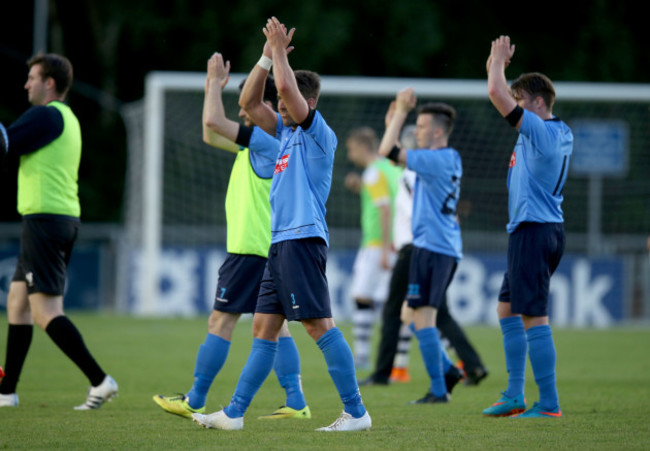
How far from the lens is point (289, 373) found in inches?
262

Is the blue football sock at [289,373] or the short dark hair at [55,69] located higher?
the short dark hair at [55,69]

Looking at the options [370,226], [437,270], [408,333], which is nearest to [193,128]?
[370,226]

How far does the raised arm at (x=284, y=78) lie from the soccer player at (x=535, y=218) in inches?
54.7

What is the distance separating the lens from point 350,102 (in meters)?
21.5

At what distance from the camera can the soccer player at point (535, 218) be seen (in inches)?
253

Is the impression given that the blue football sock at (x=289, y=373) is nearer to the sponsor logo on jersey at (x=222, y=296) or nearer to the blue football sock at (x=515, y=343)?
the sponsor logo on jersey at (x=222, y=296)

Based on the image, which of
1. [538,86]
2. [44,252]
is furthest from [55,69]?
[538,86]

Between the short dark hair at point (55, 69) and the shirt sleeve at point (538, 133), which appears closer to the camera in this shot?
the shirt sleeve at point (538, 133)

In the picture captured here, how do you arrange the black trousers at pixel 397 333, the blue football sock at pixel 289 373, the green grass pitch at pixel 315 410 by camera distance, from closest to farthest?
the green grass pitch at pixel 315 410
the blue football sock at pixel 289 373
the black trousers at pixel 397 333

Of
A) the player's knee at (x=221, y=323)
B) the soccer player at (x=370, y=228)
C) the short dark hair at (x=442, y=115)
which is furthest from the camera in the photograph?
the soccer player at (x=370, y=228)

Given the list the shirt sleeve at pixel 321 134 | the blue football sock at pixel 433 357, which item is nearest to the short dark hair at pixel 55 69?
the shirt sleeve at pixel 321 134

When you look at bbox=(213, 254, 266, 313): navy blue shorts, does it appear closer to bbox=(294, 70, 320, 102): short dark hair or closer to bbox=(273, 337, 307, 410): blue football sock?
bbox=(273, 337, 307, 410): blue football sock

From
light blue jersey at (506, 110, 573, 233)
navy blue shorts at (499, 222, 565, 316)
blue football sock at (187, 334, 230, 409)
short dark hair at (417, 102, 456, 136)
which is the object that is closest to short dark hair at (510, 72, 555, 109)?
light blue jersey at (506, 110, 573, 233)

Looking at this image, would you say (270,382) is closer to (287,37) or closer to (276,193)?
(276,193)
